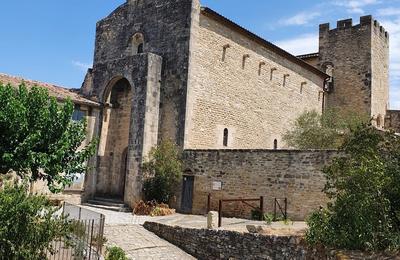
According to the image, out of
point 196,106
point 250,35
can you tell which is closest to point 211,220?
point 196,106

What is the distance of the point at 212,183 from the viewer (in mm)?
18859

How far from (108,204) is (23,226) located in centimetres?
1056

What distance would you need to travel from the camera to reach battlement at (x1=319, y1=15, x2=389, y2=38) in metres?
31.1

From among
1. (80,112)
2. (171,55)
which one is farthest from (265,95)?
(80,112)

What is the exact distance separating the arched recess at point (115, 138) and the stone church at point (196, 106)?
2.1 inches

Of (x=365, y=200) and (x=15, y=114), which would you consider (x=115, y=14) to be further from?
(x=365, y=200)

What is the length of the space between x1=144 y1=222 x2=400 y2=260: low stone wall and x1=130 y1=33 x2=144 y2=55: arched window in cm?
1078

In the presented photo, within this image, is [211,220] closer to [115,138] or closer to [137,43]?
[115,138]

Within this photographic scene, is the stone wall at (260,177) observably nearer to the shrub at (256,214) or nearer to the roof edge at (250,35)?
the shrub at (256,214)

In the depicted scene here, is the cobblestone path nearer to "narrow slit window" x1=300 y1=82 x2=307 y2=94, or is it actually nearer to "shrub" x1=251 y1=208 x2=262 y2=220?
"shrub" x1=251 y1=208 x2=262 y2=220

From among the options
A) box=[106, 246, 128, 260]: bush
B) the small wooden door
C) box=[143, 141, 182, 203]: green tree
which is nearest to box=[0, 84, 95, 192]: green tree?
box=[106, 246, 128, 260]: bush

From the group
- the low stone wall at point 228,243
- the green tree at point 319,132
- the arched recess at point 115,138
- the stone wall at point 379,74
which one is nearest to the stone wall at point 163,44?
the arched recess at point 115,138

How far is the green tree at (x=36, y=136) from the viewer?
39.0 ft

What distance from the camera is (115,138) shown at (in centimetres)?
2266
